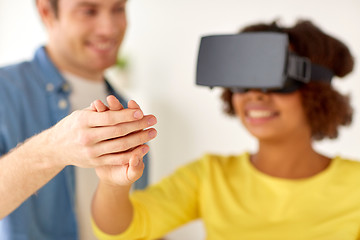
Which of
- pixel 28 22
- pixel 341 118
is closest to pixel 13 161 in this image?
pixel 341 118

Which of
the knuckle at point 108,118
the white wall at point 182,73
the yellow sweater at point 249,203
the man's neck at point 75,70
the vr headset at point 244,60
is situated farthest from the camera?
the white wall at point 182,73

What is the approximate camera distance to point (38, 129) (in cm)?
89

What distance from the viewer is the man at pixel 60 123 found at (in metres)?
0.49

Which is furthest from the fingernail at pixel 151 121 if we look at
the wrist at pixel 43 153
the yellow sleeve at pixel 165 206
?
the yellow sleeve at pixel 165 206

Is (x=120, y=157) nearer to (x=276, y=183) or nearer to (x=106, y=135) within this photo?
(x=106, y=135)

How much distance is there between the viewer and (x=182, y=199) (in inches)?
36.4

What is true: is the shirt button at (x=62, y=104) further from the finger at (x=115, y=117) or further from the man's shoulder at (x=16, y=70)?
the finger at (x=115, y=117)

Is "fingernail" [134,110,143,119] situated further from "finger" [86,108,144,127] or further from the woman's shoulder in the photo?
the woman's shoulder

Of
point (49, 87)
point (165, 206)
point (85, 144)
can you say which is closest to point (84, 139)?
point (85, 144)

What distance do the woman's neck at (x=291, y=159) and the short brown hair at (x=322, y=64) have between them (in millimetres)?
59

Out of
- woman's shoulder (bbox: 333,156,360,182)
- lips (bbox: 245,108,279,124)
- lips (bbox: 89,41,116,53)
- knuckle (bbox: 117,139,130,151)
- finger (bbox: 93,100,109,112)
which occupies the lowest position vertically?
woman's shoulder (bbox: 333,156,360,182)

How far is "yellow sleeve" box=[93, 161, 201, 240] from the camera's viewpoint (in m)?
Result: 0.82

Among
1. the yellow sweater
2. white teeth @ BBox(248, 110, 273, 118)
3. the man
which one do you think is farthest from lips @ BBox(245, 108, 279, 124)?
the man

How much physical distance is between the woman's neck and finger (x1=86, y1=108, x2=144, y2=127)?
522 mm
